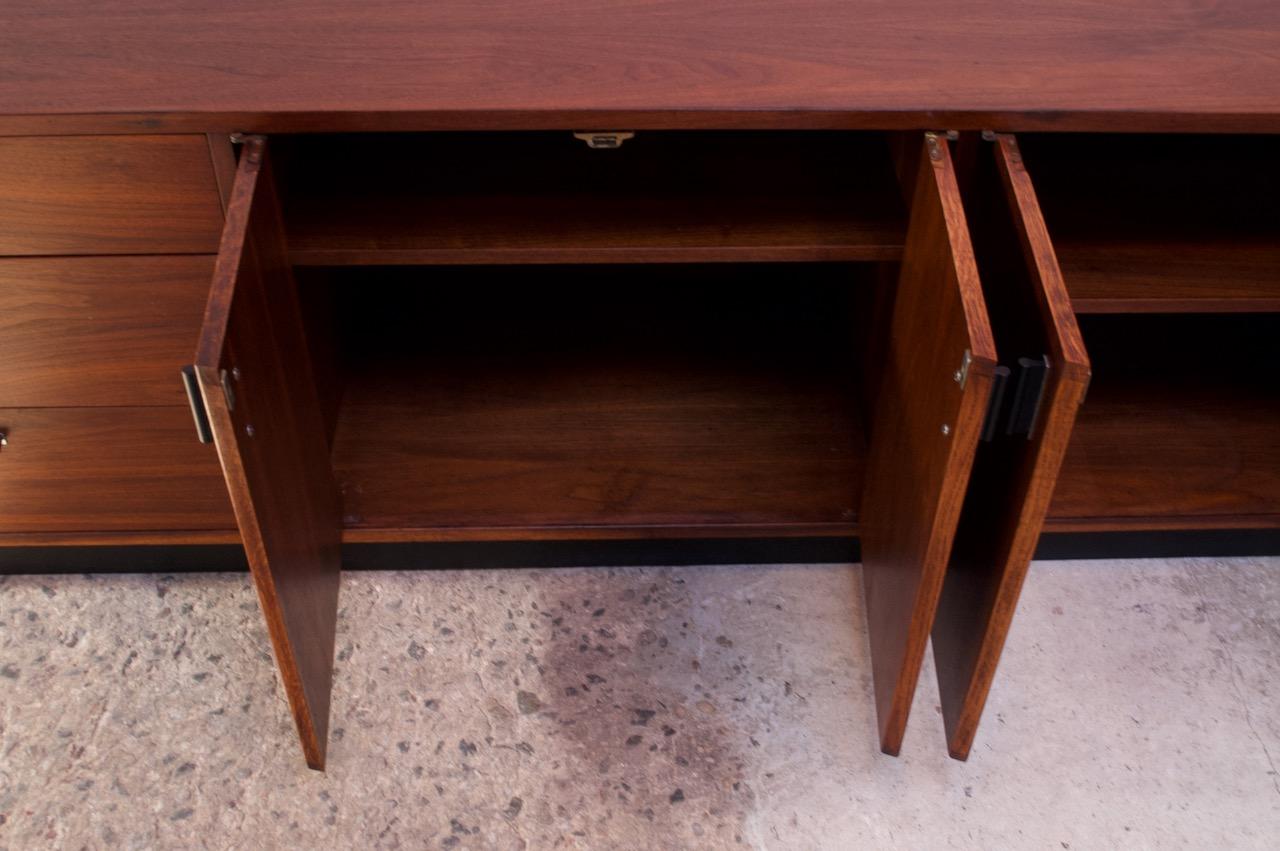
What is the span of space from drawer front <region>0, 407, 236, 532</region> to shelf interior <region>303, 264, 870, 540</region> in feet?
0.54

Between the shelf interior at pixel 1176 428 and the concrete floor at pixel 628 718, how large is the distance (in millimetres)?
95

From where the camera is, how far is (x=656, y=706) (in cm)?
124

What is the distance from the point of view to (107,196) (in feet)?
3.44

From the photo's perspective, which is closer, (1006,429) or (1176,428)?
(1006,429)

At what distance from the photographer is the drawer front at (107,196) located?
1.02 metres

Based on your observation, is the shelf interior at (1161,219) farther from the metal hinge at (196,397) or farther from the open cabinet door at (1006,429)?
the metal hinge at (196,397)

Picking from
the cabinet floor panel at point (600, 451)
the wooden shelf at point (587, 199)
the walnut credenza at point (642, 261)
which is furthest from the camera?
the cabinet floor panel at point (600, 451)

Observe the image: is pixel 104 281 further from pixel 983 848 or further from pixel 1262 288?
pixel 1262 288

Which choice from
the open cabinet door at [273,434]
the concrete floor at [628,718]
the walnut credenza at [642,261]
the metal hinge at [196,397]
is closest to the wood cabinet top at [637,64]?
the walnut credenza at [642,261]

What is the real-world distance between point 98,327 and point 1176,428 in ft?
3.80

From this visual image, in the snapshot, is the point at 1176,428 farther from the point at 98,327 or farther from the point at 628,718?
the point at 98,327

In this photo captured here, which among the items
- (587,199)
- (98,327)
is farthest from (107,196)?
(587,199)

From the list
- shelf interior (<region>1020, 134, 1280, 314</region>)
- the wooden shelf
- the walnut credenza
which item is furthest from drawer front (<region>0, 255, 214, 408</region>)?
shelf interior (<region>1020, 134, 1280, 314</region>)

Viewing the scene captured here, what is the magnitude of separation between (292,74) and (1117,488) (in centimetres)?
95
